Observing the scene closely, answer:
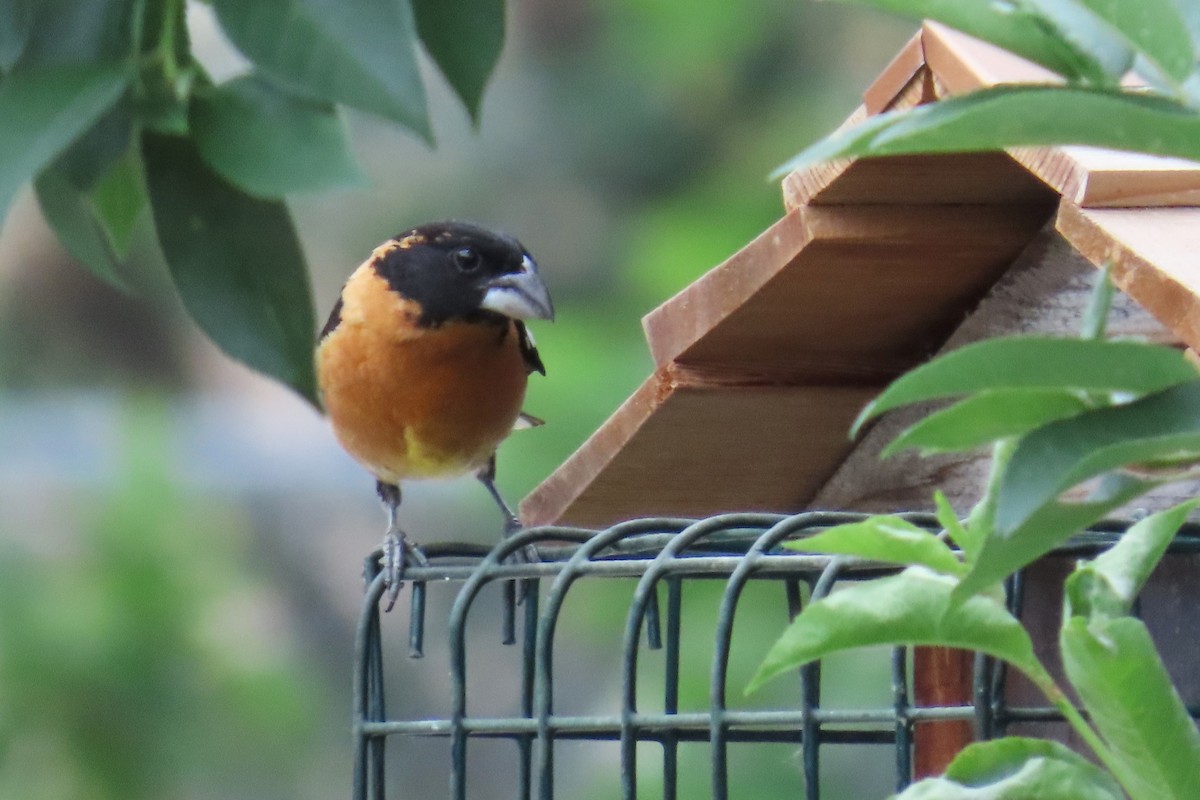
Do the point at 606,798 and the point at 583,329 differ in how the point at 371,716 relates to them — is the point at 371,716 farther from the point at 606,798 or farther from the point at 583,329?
the point at 583,329

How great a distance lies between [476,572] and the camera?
5.51 ft

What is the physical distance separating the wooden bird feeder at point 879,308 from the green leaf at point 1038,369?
0.44 metres

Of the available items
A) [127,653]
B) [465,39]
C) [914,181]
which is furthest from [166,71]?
[127,653]

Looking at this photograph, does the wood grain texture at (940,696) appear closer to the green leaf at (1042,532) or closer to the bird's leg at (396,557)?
the bird's leg at (396,557)

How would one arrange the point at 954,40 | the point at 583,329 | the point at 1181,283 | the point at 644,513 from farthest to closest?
the point at 583,329, the point at 644,513, the point at 954,40, the point at 1181,283

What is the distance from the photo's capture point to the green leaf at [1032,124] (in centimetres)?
77

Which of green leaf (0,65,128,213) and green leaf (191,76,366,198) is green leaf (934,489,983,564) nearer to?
green leaf (191,76,366,198)

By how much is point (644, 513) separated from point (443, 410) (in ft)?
2.50

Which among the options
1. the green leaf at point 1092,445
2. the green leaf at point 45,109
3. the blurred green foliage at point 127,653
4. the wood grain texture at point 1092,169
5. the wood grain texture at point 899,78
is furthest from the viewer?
the blurred green foliage at point 127,653

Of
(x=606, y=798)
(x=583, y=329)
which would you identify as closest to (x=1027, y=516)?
(x=606, y=798)

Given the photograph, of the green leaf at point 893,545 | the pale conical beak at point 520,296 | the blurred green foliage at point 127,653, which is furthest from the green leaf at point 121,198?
the blurred green foliage at point 127,653

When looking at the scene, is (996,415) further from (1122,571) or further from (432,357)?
(432,357)

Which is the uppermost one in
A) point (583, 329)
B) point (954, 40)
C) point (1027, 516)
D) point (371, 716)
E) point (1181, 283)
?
point (583, 329)

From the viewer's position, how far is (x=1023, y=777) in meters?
0.93
